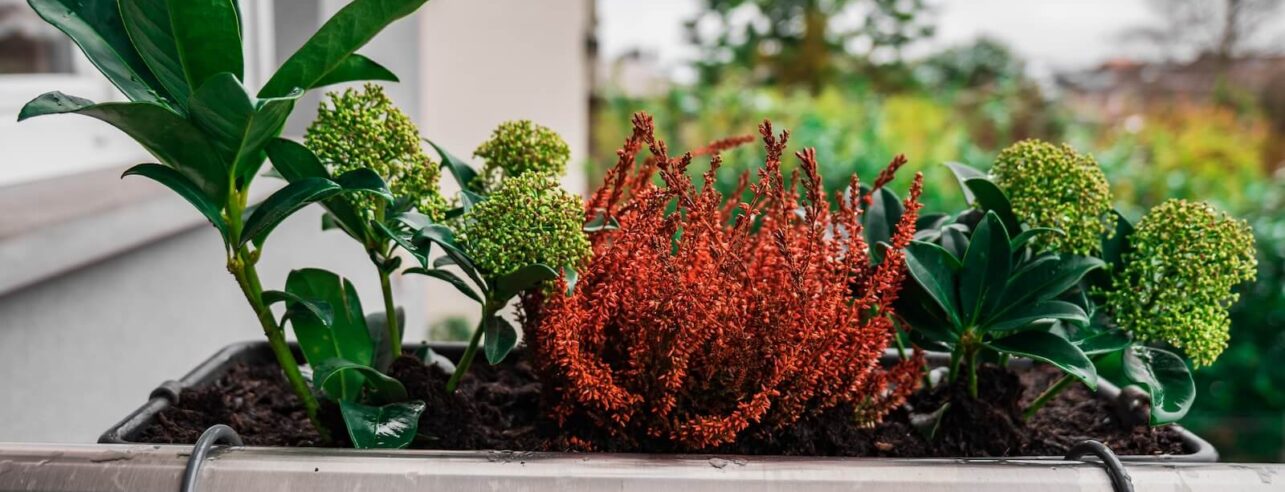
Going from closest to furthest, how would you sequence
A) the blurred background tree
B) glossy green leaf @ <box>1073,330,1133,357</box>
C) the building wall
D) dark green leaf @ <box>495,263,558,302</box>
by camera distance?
1. dark green leaf @ <box>495,263,558,302</box>
2. glossy green leaf @ <box>1073,330,1133,357</box>
3. the building wall
4. the blurred background tree

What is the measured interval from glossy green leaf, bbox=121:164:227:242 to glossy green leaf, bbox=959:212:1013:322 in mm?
618

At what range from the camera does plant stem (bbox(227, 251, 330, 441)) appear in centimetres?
82

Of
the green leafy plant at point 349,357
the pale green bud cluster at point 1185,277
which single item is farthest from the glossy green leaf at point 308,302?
the pale green bud cluster at point 1185,277

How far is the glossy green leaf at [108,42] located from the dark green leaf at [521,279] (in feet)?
0.93

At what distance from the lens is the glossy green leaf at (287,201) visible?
734 millimetres

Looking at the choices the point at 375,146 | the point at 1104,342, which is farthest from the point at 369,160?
the point at 1104,342

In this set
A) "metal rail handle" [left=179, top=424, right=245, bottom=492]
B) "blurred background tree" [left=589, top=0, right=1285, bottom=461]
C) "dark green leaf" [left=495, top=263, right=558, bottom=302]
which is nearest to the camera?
"metal rail handle" [left=179, top=424, right=245, bottom=492]

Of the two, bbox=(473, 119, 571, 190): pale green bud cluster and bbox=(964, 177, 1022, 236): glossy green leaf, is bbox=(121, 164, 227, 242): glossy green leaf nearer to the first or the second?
bbox=(473, 119, 571, 190): pale green bud cluster

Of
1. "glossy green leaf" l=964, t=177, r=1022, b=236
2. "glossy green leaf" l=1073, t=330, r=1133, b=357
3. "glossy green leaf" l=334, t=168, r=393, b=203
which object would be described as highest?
"glossy green leaf" l=334, t=168, r=393, b=203

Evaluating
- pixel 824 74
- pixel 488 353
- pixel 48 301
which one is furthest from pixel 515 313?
pixel 824 74

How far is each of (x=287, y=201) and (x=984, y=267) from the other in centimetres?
58

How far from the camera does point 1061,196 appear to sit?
0.91m

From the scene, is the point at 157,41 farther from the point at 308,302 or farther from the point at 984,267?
the point at 984,267

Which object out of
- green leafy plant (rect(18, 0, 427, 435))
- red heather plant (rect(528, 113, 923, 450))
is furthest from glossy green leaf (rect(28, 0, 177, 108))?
red heather plant (rect(528, 113, 923, 450))
